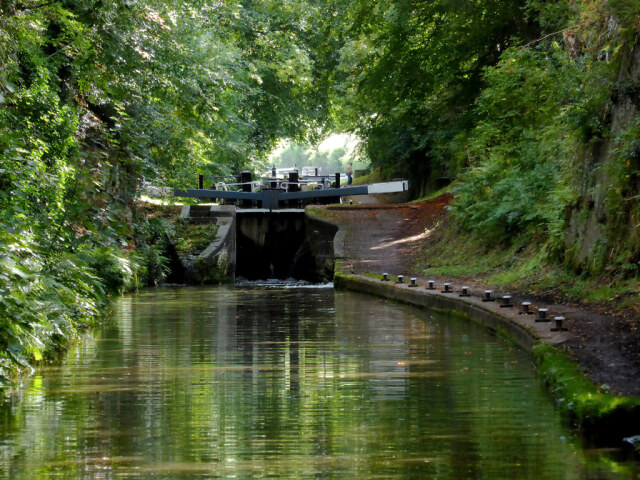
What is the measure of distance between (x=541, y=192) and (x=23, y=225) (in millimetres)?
11708

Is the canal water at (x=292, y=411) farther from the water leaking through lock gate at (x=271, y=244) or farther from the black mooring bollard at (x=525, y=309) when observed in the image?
the water leaking through lock gate at (x=271, y=244)

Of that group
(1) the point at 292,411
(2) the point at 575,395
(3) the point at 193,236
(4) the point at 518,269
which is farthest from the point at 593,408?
(3) the point at 193,236

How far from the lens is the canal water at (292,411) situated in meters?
5.92

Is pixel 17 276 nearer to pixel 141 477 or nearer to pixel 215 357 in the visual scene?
pixel 215 357

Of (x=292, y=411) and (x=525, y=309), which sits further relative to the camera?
(x=525, y=309)

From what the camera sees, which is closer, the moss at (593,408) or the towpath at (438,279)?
the moss at (593,408)

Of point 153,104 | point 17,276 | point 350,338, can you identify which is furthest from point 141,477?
point 153,104

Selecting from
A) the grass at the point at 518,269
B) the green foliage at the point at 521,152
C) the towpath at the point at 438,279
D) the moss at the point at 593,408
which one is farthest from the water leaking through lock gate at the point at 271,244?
the moss at the point at 593,408

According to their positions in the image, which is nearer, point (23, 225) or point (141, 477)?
point (141, 477)

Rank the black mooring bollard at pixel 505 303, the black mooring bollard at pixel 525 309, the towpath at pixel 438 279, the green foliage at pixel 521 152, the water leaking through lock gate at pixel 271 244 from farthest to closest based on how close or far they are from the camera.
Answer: the water leaking through lock gate at pixel 271 244, the green foliage at pixel 521 152, the black mooring bollard at pixel 505 303, the black mooring bollard at pixel 525 309, the towpath at pixel 438 279

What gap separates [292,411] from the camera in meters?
7.60

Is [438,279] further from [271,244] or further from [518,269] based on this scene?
[271,244]

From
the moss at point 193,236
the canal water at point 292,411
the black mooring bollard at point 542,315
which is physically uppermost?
the moss at point 193,236

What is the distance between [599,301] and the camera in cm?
1245
